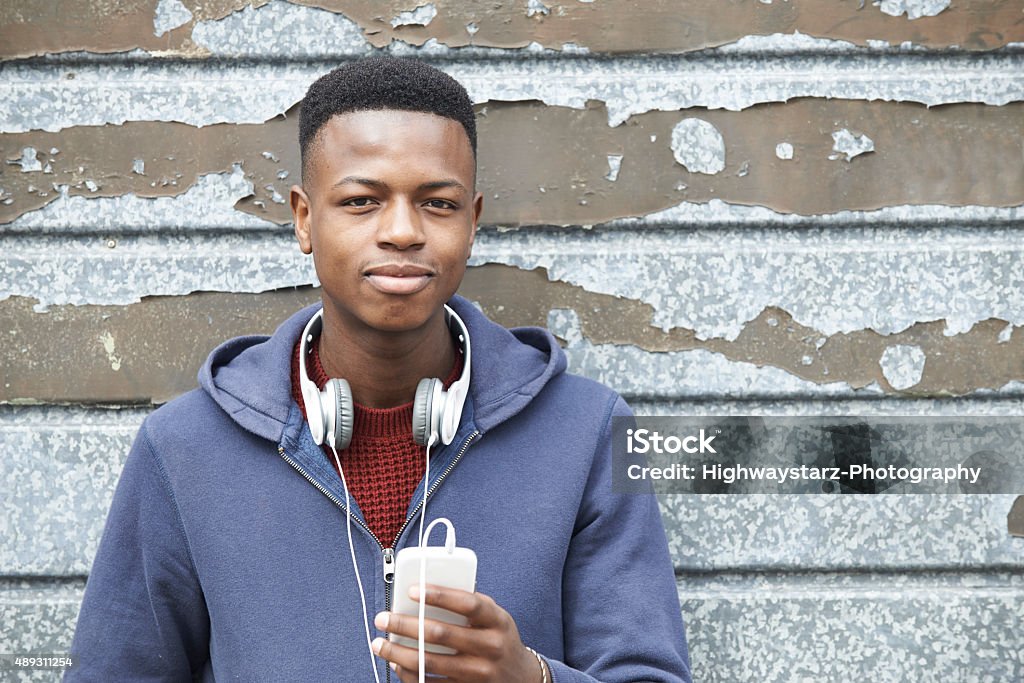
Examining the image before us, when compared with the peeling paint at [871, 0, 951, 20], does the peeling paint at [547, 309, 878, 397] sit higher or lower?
lower

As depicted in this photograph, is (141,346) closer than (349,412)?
No

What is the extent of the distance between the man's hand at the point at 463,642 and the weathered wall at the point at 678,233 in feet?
3.51

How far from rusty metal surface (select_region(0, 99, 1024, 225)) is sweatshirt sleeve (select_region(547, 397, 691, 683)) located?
78cm

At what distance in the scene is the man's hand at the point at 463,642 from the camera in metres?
1.70

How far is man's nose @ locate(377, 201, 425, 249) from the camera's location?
6.75 ft

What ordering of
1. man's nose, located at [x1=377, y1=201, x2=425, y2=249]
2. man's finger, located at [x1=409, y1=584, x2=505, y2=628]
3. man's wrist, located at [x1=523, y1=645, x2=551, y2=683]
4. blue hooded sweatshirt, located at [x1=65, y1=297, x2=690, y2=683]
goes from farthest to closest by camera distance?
blue hooded sweatshirt, located at [x1=65, y1=297, x2=690, y2=683] → man's nose, located at [x1=377, y1=201, x2=425, y2=249] → man's wrist, located at [x1=523, y1=645, x2=551, y2=683] → man's finger, located at [x1=409, y1=584, x2=505, y2=628]

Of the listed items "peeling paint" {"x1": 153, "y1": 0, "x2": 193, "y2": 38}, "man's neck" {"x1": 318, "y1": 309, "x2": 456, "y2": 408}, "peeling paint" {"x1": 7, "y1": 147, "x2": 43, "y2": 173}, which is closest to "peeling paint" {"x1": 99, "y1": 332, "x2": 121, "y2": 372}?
"peeling paint" {"x1": 7, "y1": 147, "x2": 43, "y2": 173}

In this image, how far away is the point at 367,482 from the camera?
2.22 metres

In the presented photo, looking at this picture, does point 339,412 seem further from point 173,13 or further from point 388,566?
point 173,13

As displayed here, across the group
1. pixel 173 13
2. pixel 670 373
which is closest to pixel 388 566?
pixel 670 373

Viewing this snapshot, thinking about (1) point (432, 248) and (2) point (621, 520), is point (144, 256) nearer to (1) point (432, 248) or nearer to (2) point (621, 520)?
(1) point (432, 248)

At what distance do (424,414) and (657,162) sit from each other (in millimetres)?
1087

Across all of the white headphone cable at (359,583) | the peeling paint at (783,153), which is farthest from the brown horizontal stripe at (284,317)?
the white headphone cable at (359,583)

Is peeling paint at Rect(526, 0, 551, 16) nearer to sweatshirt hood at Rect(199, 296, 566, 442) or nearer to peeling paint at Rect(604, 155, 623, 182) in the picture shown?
peeling paint at Rect(604, 155, 623, 182)
